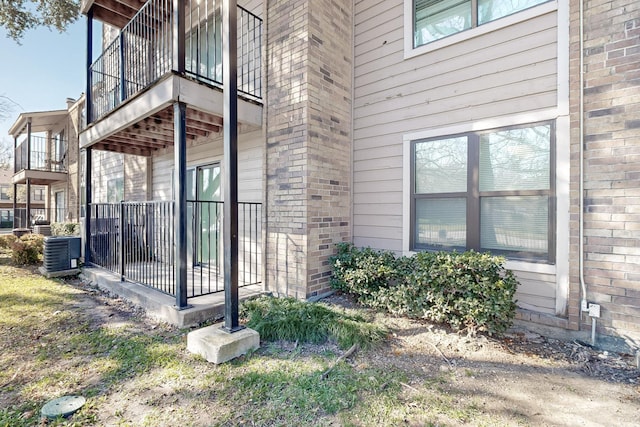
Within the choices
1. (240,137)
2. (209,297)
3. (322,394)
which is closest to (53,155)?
(240,137)

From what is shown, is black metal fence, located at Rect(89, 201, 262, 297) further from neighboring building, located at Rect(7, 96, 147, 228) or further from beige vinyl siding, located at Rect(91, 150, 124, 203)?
neighboring building, located at Rect(7, 96, 147, 228)

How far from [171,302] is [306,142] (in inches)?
107

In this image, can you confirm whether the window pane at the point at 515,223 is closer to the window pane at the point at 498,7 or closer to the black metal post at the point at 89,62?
the window pane at the point at 498,7

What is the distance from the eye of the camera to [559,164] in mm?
3182

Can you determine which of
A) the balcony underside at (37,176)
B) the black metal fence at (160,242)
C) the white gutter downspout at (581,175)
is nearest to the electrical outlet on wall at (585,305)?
the white gutter downspout at (581,175)

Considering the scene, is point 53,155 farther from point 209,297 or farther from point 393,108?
point 393,108

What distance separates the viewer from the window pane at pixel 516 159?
11.0ft

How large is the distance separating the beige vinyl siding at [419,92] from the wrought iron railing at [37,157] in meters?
15.6

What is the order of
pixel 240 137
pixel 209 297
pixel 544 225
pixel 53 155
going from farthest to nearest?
1. pixel 53 155
2. pixel 240 137
3. pixel 209 297
4. pixel 544 225

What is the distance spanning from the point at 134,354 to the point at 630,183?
4.99m

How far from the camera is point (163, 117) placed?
4707 mm

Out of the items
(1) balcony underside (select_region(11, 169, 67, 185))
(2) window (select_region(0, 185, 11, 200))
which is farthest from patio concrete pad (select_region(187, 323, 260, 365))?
(2) window (select_region(0, 185, 11, 200))

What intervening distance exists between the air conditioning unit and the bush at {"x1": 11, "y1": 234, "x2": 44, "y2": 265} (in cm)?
206

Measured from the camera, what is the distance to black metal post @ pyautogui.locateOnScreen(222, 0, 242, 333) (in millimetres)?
2963
